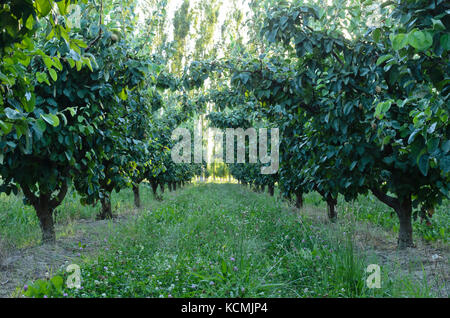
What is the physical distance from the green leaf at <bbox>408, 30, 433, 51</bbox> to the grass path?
1855mm

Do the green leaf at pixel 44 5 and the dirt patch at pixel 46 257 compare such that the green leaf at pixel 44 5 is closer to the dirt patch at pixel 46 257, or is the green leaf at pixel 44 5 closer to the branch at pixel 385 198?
the dirt patch at pixel 46 257

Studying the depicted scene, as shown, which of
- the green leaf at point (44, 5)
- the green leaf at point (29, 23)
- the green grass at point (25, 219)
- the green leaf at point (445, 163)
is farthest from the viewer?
the green grass at point (25, 219)

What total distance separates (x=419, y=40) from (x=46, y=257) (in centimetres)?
467

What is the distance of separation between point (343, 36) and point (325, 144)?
1.40m

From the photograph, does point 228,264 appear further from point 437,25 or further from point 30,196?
point 30,196

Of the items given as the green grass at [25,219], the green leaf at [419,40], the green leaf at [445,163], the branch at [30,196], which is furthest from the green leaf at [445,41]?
the branch at [30,196]

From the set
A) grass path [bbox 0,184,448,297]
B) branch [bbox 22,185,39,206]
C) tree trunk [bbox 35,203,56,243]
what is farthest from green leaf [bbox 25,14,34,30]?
tree trunk [bbox 35,203,56,243]

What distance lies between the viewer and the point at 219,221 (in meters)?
6.14

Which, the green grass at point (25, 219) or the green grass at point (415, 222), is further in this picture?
the green grass at point (25, 219)

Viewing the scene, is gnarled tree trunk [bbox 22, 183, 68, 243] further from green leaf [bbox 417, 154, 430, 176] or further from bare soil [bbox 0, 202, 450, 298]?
green leaf [bbox 417, 154, 430, 176]

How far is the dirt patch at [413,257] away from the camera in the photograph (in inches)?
120

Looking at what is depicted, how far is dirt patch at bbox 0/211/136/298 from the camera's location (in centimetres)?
342

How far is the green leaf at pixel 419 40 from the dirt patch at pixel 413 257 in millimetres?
1798
